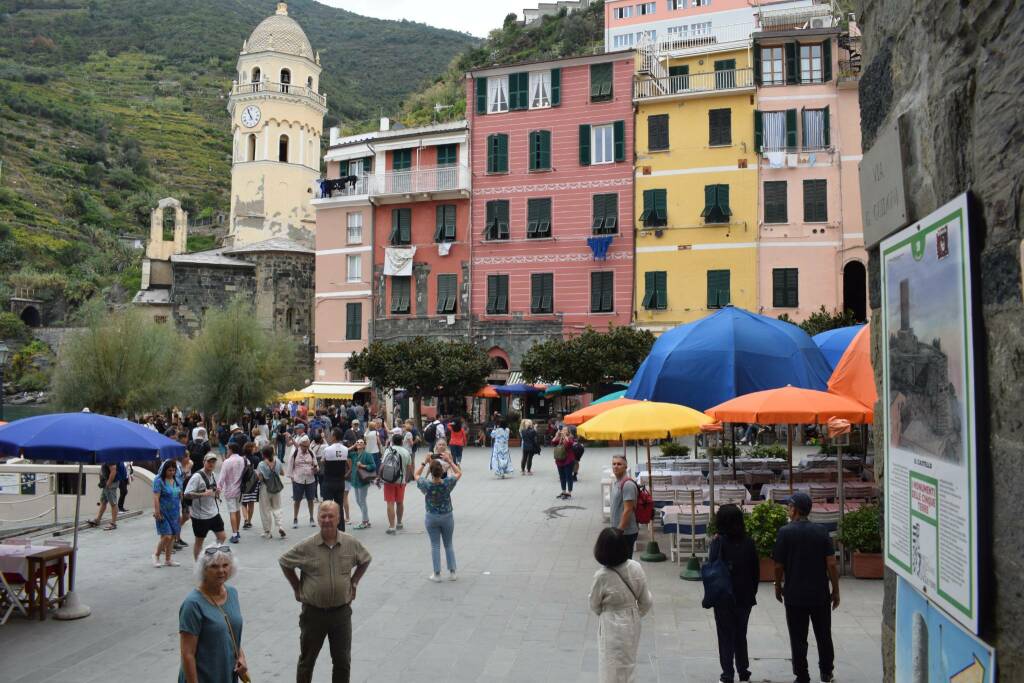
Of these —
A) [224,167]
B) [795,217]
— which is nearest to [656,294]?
[795,217]

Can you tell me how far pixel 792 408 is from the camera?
9.51 metres

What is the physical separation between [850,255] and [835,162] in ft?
11.5

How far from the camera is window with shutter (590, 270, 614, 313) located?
34469 millimetres

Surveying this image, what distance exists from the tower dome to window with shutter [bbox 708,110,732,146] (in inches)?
1054

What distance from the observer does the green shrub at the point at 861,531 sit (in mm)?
9891

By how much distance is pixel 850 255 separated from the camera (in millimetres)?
31625

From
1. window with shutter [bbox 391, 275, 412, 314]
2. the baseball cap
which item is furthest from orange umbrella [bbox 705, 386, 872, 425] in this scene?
window with shutter [bbox 391, 275, 412, 314]

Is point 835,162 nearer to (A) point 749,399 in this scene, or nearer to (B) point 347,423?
(B) point 347,423

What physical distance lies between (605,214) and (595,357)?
25.4 ft

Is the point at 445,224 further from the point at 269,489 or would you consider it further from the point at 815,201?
the point at 269,489

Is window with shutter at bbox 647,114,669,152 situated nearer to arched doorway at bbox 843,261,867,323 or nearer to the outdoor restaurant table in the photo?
arched doorway at bbox 843,261,867,323

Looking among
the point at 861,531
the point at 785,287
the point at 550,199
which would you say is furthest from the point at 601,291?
the point at 861,531

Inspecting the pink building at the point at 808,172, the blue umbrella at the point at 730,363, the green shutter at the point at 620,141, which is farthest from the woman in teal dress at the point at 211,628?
the green shutter at the point at 620,141

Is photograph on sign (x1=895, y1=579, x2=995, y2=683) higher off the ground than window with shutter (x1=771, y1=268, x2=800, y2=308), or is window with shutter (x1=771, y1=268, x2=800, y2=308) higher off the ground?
window with shutter (x1=771, y1=268, x2=800, y2=308)
